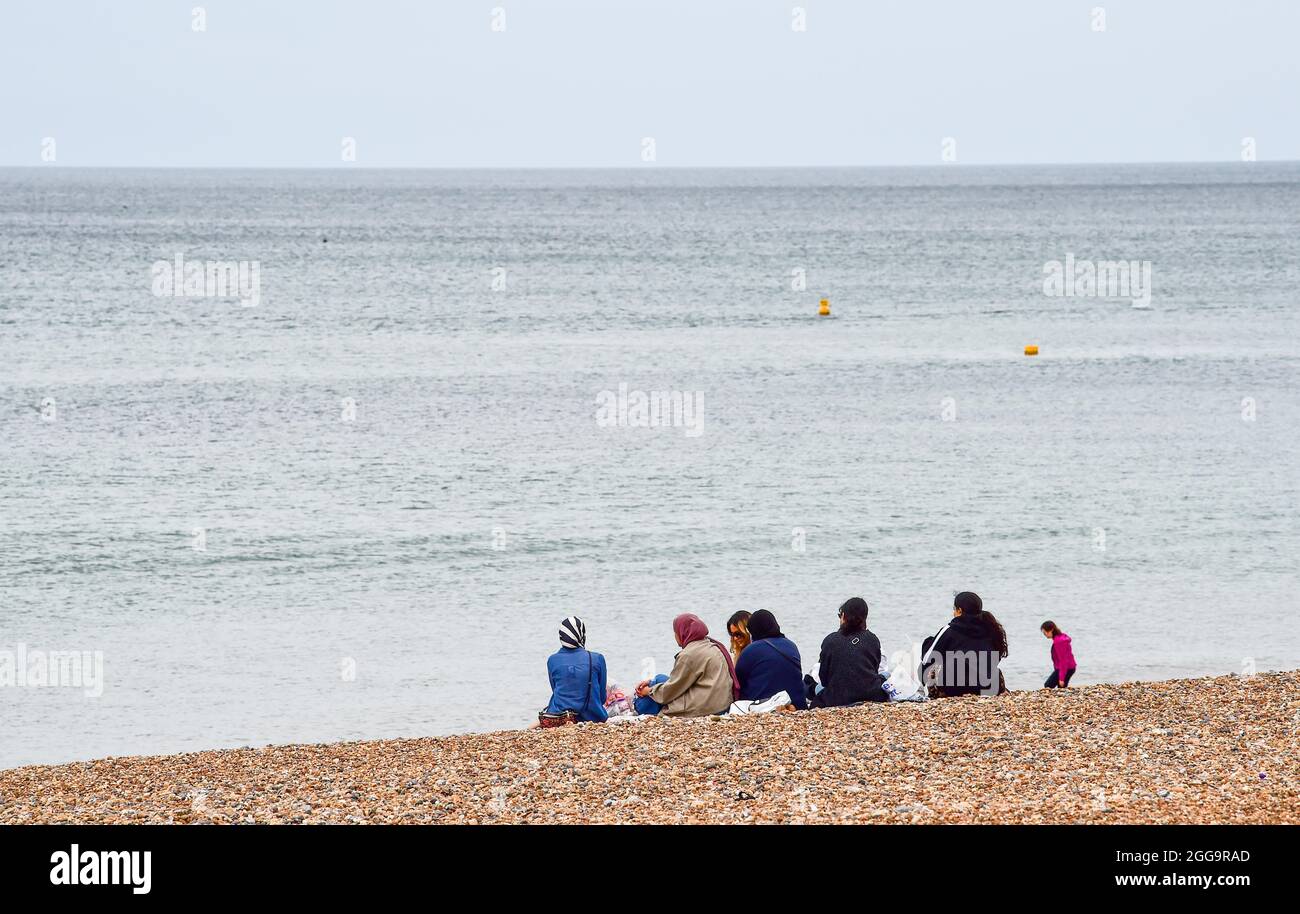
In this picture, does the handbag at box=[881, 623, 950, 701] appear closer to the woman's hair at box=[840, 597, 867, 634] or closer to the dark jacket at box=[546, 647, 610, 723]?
the woman's hair at box=[840, 597, 867, 634]

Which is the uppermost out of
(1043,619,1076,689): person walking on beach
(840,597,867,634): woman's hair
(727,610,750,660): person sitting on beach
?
(840,597,867,634): woman's hair

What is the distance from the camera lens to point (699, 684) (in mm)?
10602

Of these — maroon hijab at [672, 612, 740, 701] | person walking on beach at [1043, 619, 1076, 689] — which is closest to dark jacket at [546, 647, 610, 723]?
maroon hijab at [672, 612, 740, 701]

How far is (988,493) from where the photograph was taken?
82.8ft

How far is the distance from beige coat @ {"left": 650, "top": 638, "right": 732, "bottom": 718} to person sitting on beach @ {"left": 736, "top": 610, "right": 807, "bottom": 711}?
19 cm

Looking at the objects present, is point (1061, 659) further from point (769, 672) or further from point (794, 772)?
point (794, 772)

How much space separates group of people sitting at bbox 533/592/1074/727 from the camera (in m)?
10.6

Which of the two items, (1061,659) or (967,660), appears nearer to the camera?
(967,660)

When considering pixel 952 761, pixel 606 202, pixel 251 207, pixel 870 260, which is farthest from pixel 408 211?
pixel 952 761

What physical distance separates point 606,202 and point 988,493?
15423 centimetres

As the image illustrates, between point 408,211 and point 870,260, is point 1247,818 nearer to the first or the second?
point 870,260

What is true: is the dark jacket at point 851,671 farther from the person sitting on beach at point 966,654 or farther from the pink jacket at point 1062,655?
the pink jacket at point 1062,655

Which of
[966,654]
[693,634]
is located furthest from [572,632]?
[966,654]

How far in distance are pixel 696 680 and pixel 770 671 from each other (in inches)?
20.9
